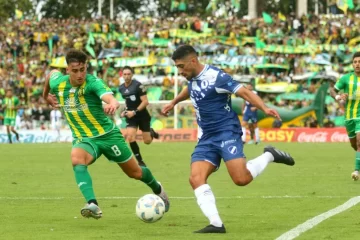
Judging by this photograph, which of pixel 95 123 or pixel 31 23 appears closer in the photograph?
pixel 95 123

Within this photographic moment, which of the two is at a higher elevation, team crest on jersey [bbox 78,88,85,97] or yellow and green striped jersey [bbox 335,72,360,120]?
team crest on jersey [bbox 78,88,85,97]

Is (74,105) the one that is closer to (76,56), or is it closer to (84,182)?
(76,56)

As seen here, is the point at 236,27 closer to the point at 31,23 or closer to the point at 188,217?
the point at 31,23

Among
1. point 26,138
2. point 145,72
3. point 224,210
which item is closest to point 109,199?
point 224,210

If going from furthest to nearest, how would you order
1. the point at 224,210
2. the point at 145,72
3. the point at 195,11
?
1. the point at 195,11
2. the point at 145,72
3. the point at 224,210

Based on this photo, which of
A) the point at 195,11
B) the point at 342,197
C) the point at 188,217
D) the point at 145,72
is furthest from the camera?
the point at 195,11

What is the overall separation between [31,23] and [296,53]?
13752mm

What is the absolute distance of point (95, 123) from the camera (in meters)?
11.0

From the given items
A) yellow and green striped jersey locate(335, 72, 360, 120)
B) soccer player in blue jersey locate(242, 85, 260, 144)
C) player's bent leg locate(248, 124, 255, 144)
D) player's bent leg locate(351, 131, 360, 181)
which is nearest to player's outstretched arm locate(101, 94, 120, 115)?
player's bent leg locate(351, 131, 360, 181)

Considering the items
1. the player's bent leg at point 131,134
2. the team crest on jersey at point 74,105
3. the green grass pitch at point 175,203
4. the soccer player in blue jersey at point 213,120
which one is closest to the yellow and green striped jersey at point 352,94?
the green grass pitch at point 175,203

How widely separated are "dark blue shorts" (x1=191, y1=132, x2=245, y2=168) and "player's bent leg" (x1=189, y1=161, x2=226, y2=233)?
0.08 meters

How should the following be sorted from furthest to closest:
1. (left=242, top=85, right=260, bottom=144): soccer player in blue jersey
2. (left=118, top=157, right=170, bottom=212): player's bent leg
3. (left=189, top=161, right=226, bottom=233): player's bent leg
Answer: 1. (left=242, top=85, right=260, bottom=144): soccer player in blue jersey
2. (left=118, top=157, right=170, bottom=212): player's bent leg
3. (left=189, top=161, right=226, bottom=233): player's bent leg

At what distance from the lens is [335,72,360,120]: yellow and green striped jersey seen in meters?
16.4

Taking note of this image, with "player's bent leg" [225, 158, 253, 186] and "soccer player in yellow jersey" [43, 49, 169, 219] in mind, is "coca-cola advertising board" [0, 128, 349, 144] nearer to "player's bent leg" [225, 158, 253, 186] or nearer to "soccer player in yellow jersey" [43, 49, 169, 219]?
"soccer player in yellow jersey" [43, 49, 169, 219]
